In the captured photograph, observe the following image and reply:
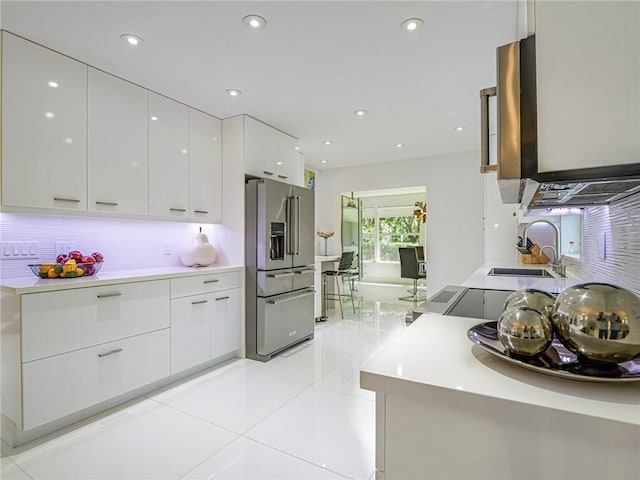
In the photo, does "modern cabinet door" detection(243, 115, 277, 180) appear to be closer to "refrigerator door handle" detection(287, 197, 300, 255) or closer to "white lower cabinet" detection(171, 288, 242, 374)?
"refrigerator door handle" detection(287, 197, 300, 255)

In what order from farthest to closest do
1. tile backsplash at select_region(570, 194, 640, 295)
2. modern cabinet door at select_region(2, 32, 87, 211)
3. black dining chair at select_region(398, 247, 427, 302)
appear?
1. black dining chair at select_region(398, 247, 427, 302)
2. modern cabinet door at select_region(2, 32, 87, 211)
3. tile backsplash at select_region(570, 194, 640, 295)

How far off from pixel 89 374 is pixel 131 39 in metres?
2.09

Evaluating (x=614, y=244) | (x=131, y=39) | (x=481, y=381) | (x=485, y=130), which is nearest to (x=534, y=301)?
(x=481, y=381)

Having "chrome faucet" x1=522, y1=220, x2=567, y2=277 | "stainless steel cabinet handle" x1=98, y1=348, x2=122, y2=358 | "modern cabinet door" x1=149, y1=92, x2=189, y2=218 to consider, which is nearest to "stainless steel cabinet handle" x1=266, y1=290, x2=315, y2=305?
"modern cabinet door" x1=149, y1=92, x2=189, y2=218

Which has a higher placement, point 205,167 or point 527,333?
point 205,167

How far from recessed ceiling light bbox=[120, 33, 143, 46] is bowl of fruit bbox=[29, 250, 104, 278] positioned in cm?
144

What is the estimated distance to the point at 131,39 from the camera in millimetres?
1949

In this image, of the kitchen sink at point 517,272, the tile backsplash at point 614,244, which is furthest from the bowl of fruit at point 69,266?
the kitchen sink at point 517,272

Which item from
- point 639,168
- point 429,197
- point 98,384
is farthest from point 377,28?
point 429,197

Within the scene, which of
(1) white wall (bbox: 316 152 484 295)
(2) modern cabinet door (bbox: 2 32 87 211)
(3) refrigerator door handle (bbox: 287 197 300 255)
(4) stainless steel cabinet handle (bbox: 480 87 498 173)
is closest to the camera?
(4) stainless steel cabinet handle (bbox: 480 87 498 173)

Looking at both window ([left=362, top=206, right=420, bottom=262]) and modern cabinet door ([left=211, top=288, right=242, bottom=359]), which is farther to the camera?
window ([left=362, top=206, right=420, bottom=262])

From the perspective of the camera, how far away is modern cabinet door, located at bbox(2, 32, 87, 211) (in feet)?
6.15

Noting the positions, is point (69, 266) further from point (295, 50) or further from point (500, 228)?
point (500, 228)

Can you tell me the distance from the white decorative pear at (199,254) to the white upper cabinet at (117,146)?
0.59 metres
